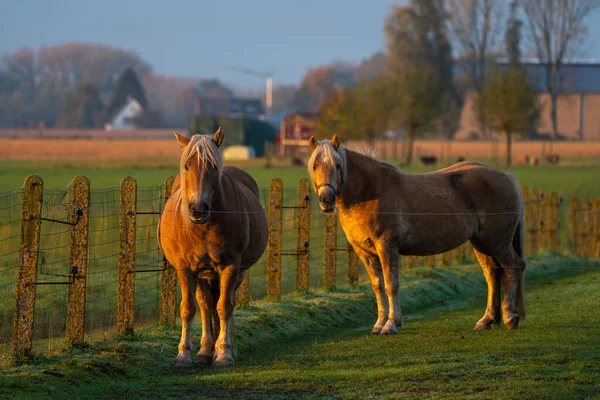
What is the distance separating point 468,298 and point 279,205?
4.08m

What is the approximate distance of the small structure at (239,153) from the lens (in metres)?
87.3

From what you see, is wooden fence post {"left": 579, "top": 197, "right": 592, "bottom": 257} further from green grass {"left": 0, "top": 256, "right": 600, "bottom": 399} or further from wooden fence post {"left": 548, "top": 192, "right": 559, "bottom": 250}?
green grass {"left": 0, "top": 256, "right": 600, "bottom": 399}

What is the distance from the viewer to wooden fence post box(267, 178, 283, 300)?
14.1m

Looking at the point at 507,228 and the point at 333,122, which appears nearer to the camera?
the point at 507,228

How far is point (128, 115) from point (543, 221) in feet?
409

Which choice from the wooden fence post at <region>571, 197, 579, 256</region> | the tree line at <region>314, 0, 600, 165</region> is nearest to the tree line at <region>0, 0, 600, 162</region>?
the tree line at <region>314, 0, 600, 165</region>

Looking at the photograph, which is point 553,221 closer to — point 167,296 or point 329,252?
point 329,252

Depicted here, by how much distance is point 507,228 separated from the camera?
1245 centimetres

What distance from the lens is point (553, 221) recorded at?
2417 cm

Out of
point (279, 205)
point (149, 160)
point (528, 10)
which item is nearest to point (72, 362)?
point (279, 205)

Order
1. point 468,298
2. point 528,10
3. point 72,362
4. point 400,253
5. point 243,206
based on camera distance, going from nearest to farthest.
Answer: point 72,362 → point 243,206 → point 400,253 → point 468,298 → point 528,10

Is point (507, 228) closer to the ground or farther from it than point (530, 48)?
closer to the ground

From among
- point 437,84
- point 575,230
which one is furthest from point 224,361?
point 437,84

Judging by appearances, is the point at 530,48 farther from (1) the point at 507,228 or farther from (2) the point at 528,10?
(1) the point at 507,228
